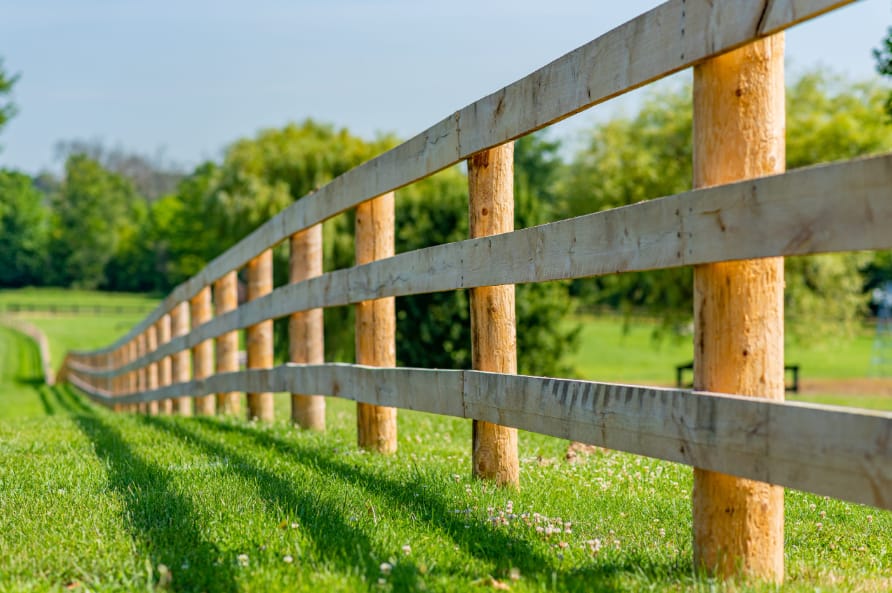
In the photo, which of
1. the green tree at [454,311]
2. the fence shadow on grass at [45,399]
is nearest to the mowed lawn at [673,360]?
the green tree at [454,311]

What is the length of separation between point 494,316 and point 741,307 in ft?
6.52

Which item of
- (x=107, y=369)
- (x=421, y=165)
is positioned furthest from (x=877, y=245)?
(x=107, y=369)

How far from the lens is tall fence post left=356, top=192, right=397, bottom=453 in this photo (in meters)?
6.44

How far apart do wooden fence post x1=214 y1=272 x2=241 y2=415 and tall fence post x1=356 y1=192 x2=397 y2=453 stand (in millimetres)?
4030

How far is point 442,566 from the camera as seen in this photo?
3.45 meters

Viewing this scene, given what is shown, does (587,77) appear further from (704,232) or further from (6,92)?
(6,92)

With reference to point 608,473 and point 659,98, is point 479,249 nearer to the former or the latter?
point 608,473

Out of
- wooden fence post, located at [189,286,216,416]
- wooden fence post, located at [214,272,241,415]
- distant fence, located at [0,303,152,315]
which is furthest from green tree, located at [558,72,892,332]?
distant fence, located at [0,303,152,315]

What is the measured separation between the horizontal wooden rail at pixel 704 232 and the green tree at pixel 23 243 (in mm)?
106463

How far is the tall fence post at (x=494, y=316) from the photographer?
505 centimetres

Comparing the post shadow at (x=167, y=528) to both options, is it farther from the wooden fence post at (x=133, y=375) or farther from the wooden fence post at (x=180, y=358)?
the wooden fence post at (x=133, y=375)

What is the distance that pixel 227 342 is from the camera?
10.7 metres

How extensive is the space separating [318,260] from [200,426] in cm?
165

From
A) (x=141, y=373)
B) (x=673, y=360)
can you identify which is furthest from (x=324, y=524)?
(x=673, y=360)
